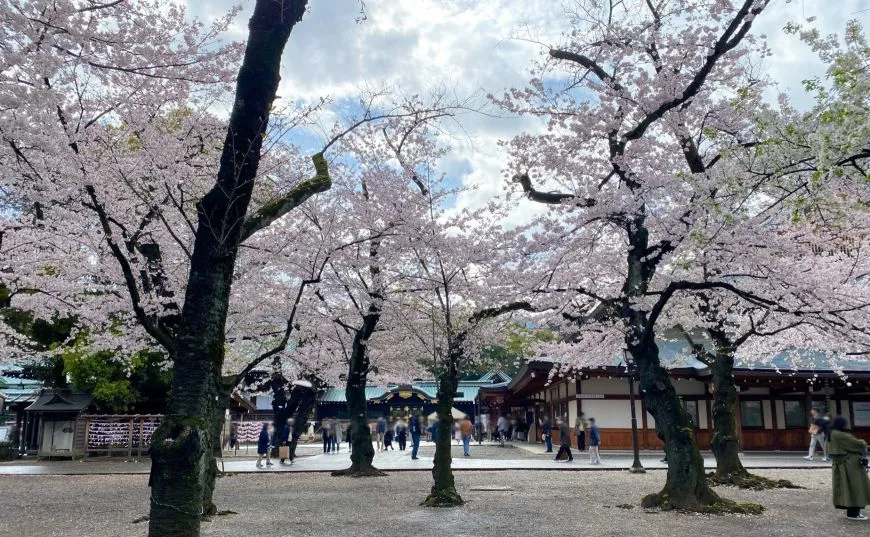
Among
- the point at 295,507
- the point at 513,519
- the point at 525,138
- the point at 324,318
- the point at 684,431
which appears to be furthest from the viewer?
the point at 324,318

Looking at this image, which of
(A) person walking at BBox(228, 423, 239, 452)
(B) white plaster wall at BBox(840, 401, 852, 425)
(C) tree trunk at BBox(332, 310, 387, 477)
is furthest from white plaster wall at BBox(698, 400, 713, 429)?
(A) person walking at BBox(228, 423, 239, 452)

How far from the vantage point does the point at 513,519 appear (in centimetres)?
938

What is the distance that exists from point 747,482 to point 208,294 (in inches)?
453

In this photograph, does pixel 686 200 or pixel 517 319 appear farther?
pixel 517 319

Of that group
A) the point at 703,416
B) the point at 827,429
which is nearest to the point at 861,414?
the point at 703,416

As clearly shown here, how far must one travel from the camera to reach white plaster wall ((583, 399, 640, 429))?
22734mm

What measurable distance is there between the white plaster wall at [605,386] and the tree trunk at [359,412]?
28.7 ft

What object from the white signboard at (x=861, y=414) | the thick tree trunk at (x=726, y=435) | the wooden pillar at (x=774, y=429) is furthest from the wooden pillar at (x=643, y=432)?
the thick tree trunk at (x=726, y=435)

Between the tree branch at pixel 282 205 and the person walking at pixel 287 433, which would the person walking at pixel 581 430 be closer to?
the person walking at pixel 287 433

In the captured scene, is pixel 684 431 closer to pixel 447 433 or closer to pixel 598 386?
pixel 447 433

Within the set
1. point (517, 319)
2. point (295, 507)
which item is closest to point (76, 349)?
point (295, 507)

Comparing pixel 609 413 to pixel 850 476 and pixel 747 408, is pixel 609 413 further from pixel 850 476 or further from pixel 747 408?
pixel 850 476

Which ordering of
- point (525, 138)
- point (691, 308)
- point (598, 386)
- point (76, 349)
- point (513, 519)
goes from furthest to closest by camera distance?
point (598, 386) < point (76, 349) < point (691, 308) < point (525, 138) < point (513, 519)

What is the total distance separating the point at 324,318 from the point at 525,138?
8231 millimetres
